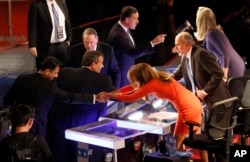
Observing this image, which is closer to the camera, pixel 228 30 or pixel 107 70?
pixel 107 70

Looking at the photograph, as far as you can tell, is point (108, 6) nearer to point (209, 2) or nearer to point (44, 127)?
point (209, 2)

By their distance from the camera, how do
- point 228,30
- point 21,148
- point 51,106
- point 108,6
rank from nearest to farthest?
point 21,148 < point 51,106 < point 228,30 < point 108,6

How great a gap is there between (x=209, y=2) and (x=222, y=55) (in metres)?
4.10

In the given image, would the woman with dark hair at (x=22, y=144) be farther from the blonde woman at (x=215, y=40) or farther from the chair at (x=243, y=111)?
the blonde woman at (x=215, y=40)

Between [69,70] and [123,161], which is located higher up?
[69,70]

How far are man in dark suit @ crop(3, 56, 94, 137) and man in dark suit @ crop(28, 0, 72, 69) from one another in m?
1.25

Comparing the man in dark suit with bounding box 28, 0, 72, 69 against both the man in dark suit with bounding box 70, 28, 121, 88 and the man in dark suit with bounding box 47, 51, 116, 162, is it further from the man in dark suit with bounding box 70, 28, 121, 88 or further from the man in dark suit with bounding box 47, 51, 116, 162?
the man in dark suit with bounding box 47, 51, 116, 162

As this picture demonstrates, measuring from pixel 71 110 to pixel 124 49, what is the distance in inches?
59.1

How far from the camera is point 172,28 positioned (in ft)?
30.3

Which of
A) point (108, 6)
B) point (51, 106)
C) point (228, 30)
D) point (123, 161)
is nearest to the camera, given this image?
point (123, 161)

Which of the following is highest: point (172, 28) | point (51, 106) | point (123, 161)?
point (172, 28)

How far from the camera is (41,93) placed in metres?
5.78

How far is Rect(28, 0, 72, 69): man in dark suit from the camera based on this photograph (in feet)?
23.2

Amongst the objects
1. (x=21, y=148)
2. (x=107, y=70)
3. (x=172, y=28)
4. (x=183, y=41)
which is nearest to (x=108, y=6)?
(x=172, y=28)
